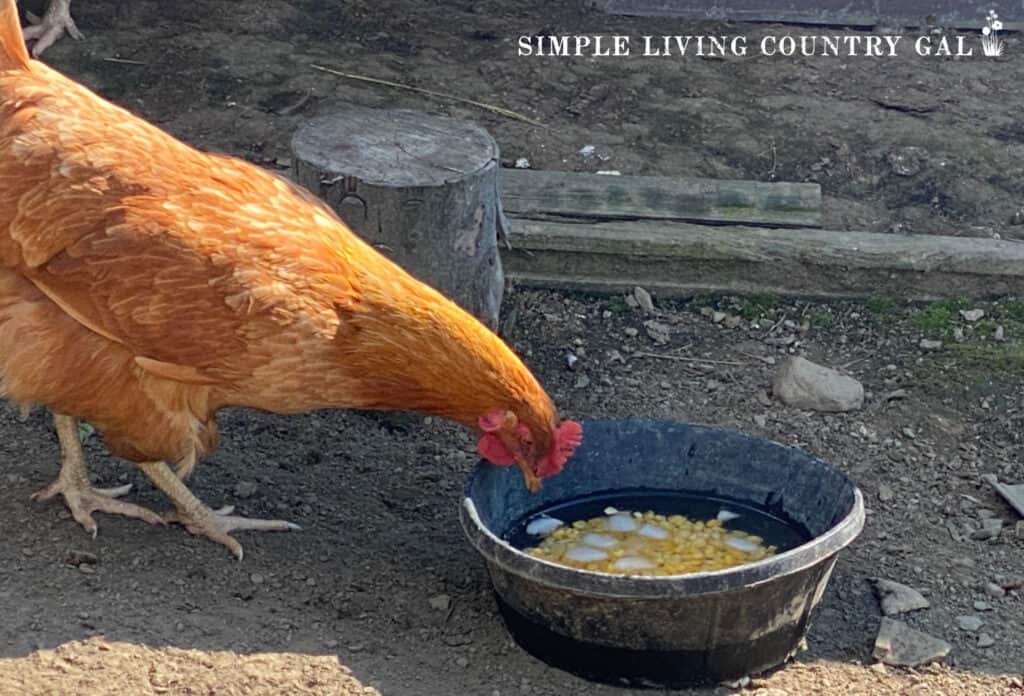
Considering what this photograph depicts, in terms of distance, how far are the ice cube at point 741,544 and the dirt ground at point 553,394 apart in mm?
252

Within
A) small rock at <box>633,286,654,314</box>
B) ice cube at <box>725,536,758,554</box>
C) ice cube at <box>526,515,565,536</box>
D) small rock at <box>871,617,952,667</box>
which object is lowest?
small rock at <box>871,617,952,667</box>

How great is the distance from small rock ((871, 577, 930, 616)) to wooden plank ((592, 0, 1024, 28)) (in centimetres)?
454

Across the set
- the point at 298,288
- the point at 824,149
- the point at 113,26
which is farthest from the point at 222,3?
the point at 298,288

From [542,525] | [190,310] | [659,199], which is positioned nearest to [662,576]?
[542,525]

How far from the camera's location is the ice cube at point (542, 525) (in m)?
3.73

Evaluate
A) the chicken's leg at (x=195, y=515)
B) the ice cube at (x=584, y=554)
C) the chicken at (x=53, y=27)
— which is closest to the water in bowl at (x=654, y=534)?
the ice cube at (x=584, y=554)

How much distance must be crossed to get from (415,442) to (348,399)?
3.14ft

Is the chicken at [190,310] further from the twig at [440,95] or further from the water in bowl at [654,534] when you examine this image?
the twig at [440,95]

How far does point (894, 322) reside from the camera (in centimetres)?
496

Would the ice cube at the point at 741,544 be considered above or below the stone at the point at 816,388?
below

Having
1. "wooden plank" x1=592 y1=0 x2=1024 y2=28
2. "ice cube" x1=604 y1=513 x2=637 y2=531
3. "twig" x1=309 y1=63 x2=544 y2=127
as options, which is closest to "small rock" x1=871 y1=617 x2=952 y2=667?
"ice cube" x1=604 y1=513 x2=637 y2=531

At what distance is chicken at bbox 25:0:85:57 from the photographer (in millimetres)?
6715

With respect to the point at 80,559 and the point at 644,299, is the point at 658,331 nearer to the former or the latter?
the point at 644,299

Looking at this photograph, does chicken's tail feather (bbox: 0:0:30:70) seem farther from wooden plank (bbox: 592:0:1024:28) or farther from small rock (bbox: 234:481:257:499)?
wooden plank (bbox: 592:0:1024:28)
